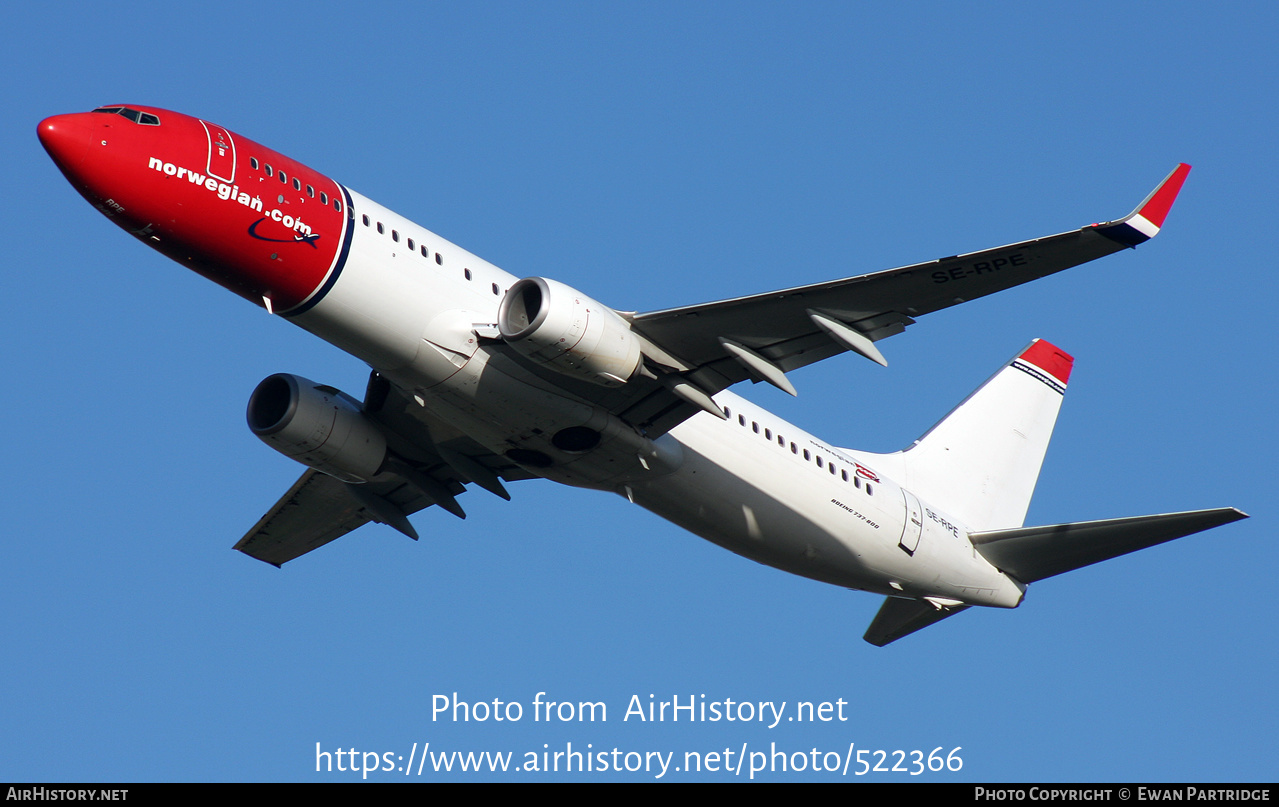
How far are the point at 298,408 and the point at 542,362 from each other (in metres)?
7.04

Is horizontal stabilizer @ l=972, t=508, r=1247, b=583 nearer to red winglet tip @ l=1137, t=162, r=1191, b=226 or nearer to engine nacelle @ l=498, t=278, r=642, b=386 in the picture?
red winglet tip @ l=1137, t=162, r=1191, b=226

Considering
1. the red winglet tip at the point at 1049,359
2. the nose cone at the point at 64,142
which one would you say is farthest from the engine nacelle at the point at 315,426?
the red winglet tip at the point at 1049,359

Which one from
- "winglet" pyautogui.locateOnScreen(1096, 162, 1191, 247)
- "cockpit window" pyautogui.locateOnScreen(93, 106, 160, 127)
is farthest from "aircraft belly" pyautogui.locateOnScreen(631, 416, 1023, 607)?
"cockpit window" pyautogui.locateOnScreen(93, 106, 160, 127)

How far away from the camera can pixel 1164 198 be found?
2231cm

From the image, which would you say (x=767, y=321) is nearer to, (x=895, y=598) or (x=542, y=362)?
(x=542, y=362)

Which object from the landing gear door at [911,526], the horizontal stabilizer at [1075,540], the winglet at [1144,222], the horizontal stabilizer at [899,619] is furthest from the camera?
the horizontal stabilizer at [899,619]

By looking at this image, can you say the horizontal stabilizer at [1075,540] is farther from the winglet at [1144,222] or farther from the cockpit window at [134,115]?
the cockpit window at [134,115]

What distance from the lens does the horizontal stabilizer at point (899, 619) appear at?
33469 mm

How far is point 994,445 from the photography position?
36.5m

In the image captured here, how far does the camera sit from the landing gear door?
30781 mm

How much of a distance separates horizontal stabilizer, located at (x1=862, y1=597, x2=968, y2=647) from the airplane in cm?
134

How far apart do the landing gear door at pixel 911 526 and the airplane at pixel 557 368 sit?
0.20 feet

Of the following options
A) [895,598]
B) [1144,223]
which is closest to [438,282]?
[1144,223]

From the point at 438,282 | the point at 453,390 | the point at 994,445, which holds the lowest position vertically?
the point at 453,390
